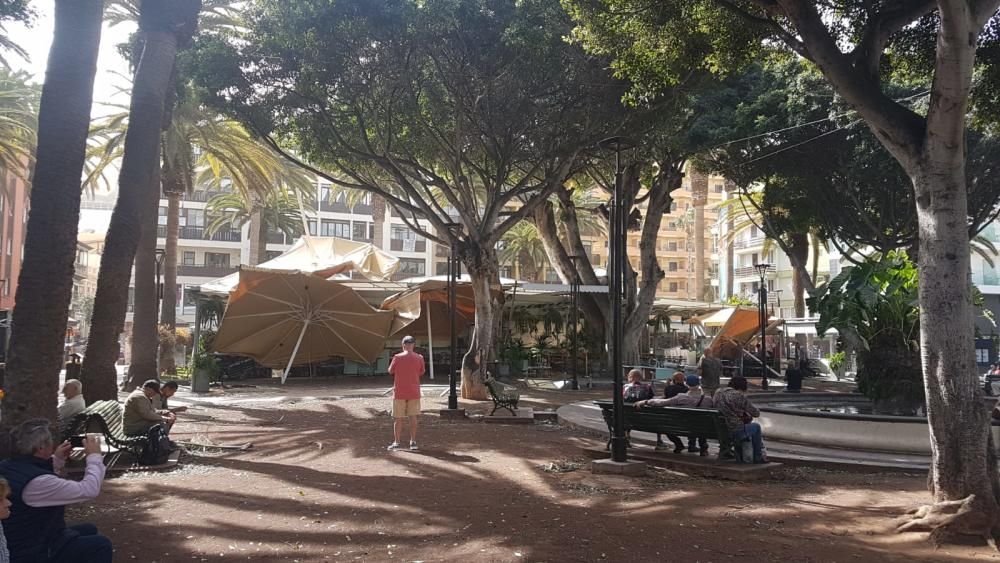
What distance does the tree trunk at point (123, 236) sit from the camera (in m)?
10.9

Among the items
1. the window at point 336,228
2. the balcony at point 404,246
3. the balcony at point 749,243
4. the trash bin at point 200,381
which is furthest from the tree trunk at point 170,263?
the balcony at point 749,243

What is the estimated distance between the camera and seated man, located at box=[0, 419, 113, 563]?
4.09 metres

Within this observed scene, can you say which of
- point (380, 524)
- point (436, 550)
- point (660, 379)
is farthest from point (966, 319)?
point (660, 379)

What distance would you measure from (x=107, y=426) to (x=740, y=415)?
7.26 meters

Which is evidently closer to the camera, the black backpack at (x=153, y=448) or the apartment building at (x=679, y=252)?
the black backpack at (x=153, y=448)

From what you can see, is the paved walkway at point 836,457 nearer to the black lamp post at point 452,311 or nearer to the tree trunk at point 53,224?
the black lamp post at point 452,311

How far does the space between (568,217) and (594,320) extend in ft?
14.5

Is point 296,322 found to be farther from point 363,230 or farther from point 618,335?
point 363,230

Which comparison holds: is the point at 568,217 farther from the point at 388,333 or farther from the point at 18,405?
the point at 18,405

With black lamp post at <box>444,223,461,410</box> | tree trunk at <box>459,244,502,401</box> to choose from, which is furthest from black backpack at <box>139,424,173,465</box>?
tree trunk at <box>459,244,502,401</box>

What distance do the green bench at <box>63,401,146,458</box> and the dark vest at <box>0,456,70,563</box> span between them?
4.74 meters

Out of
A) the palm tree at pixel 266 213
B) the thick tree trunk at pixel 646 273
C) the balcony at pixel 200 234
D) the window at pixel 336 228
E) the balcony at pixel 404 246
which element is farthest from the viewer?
the balcony at pixel 404 246

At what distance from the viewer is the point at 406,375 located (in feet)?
36.8

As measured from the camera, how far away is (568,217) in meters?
28.9
